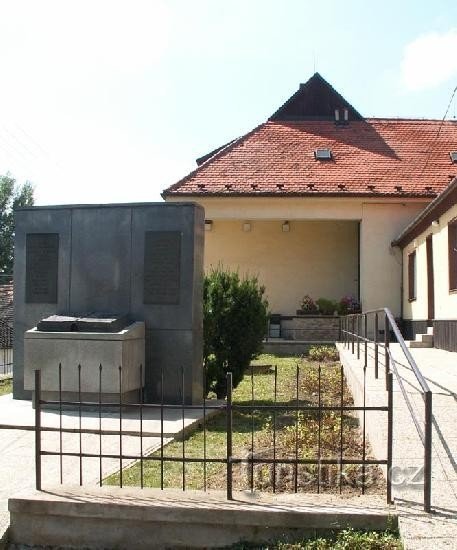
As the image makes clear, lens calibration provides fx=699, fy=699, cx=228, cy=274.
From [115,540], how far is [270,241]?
68.6ft

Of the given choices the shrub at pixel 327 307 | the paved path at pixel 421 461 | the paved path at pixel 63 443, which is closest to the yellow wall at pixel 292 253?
the shrub at pixel 327 307

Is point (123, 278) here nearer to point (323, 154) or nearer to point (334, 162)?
point (334, 162)

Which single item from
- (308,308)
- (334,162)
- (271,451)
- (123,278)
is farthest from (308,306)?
(271,451)

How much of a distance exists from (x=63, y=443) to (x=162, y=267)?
121 inches

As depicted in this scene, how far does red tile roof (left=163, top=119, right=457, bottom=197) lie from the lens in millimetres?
22016

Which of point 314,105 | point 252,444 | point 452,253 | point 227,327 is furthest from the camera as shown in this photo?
point 314,105

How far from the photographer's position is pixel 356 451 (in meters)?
6.20

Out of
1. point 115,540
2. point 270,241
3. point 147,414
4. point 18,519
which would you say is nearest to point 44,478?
point 18,519

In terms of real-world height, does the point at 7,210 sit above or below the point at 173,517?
above

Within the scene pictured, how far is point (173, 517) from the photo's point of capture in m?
4.30

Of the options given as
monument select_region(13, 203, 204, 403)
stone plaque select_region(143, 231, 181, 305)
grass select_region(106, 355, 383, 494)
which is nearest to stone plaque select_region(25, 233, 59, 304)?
monument select_region(13, 203, 204, 403)

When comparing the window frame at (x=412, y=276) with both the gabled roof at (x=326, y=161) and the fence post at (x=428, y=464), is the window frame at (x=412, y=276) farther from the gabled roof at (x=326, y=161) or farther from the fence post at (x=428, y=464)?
the fence post at (x=428, y=464)

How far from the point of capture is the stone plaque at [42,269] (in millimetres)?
9938

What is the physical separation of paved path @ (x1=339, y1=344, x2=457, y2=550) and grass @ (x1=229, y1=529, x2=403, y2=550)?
0.10 metres
